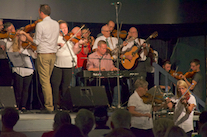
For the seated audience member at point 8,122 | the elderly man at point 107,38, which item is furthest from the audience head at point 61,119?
the elderly man at point 107,38

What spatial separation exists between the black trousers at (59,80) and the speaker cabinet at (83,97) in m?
0.16

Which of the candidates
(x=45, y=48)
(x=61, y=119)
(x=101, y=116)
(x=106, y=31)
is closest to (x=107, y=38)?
(x=106, y=31)

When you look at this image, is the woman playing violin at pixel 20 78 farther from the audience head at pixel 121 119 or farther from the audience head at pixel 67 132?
the audience head at pixel 67 132

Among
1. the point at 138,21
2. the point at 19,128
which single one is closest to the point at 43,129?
the point at 19,128

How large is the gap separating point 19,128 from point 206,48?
15.5ft

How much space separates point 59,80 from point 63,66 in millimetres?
235

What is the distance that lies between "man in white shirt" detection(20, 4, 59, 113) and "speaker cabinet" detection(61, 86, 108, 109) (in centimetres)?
26

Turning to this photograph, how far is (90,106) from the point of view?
452 cm

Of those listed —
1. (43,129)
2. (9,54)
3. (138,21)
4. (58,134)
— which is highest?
(138,21)

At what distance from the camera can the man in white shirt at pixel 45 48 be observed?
14.5ft

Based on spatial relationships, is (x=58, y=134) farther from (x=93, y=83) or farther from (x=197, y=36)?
(x=197, y=36)

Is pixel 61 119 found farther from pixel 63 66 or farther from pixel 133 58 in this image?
pixel 133 58

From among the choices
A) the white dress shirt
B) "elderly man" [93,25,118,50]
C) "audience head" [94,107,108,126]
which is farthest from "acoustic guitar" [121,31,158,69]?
the white dress shirt

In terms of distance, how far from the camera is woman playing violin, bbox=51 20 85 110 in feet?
15.4
